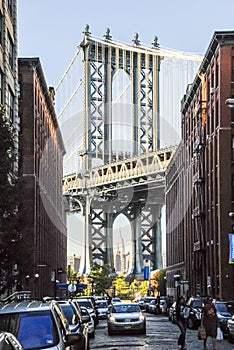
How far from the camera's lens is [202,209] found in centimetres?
7944

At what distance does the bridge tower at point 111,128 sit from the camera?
126375 mm

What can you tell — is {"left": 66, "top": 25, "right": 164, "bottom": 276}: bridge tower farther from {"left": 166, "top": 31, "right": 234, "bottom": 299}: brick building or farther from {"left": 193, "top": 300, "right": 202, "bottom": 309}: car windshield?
{"left": 193, "top": 300, "right": 202, "bottom": 309}: car windshield

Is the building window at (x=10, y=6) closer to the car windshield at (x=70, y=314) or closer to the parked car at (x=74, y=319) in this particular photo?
the parked car at (x=74, y=319)

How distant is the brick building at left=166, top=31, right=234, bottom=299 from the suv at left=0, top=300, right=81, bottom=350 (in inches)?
2032

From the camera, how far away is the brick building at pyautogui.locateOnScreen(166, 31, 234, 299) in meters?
68.8

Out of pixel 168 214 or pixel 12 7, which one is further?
pixel 168 214

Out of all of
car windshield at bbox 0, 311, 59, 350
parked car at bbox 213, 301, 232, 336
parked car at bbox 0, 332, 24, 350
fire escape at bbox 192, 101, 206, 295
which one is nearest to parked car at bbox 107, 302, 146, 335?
parked car at bbox 213, 301, 232, 336

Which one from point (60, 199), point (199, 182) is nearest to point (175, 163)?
point (60, 199)

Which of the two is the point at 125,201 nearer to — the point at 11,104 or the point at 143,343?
the point at 11,104

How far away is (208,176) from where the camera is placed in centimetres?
7644

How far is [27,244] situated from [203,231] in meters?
46.0

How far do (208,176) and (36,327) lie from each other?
206 feet

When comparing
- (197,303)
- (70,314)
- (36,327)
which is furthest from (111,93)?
(36,327)

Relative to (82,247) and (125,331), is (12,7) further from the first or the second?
(82,247)
